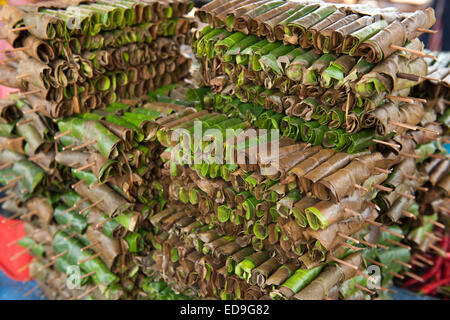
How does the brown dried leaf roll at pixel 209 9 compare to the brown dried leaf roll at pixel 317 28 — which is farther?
the brown dried leaf roll at pixel 209 9

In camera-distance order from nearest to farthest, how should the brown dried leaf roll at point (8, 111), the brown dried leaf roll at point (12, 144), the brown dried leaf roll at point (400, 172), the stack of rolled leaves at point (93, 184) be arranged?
1. the brown dried leaf roll at point (400, 172)
2. the stack of rolled leaves at point (93, 184)
3. the brown dried leaf roll at point (8, 111)
4. the brown dried leaf roll at point (12, 144)

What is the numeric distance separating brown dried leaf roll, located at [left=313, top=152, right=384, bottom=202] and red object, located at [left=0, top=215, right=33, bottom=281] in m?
4.45

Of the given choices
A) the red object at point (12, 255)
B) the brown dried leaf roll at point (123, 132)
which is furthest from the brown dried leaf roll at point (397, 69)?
the red object at point (12, 255)

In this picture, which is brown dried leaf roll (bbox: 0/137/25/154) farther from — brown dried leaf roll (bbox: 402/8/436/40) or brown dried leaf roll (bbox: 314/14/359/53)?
brown dried leaf roll (bbox: 402/8/436/40)

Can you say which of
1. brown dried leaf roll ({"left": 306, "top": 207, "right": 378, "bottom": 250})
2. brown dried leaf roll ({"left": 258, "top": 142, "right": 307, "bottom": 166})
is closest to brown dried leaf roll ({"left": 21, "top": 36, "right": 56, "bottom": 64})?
brown dried leaf roll ({"left": 258, "top": 142, "right": 307, "bottom": 166})

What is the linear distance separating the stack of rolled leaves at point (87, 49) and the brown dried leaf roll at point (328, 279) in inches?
114

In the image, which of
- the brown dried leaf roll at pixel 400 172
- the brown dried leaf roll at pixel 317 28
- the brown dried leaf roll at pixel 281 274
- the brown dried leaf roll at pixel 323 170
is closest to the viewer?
the brown dried leaf roll at pixel 323 170

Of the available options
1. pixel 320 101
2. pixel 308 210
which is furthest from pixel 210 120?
pixel 308 210

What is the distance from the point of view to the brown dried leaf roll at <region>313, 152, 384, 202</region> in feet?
9.25

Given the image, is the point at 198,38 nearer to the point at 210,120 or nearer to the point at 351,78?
the point at 210,120

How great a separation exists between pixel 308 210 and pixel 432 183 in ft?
7.39

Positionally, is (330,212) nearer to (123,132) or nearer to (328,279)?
(328,279)

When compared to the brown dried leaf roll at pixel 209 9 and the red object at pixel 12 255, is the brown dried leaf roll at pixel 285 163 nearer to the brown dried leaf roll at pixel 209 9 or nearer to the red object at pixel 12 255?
the brown dried leaf roll at pixel 209 9

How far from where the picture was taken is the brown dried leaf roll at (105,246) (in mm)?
4273
